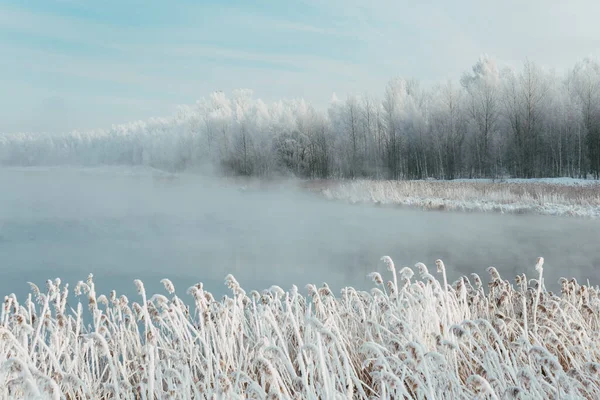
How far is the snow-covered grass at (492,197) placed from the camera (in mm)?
14823

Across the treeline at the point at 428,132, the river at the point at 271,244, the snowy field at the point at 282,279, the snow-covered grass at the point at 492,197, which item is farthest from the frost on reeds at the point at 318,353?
the treeline at the point at 428,132

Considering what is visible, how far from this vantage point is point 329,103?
122 feet

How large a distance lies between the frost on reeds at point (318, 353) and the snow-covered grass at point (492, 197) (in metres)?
11.3

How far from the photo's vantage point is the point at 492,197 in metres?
17.0

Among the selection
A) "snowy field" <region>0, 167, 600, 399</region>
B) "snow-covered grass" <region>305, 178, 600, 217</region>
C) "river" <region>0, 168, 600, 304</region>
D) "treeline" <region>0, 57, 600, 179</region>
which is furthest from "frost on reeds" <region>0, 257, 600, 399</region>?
"treeline" <region>0, 57, 600, 179</region>

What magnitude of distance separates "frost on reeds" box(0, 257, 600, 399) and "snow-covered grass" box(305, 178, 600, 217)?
11.3m

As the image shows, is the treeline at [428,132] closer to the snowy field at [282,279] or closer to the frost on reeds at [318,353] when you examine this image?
the snowy field at [282,279]

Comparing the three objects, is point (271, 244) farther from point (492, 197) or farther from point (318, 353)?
point (318, 353)

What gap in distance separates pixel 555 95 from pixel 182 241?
24.0 meters

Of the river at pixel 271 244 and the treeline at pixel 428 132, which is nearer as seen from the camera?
the river at pixel 271 244

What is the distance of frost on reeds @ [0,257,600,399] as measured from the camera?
188 centimetres

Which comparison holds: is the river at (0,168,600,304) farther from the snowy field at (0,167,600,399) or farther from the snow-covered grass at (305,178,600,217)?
the snow-covered grass at (305,178,600,217)

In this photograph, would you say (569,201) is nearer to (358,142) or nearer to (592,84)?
(592,84)

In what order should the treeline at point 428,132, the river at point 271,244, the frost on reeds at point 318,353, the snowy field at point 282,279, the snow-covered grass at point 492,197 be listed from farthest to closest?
the treeline at point 428,132, the snow-covered grass at point 492,197, the river at point 271,244, the snowy field at point 282,279, the frost on reeds at point 318,353
